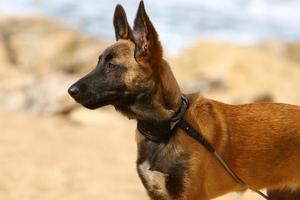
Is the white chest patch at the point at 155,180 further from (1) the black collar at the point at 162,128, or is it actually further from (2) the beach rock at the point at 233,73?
(2) the beach rock at the point at 233,73

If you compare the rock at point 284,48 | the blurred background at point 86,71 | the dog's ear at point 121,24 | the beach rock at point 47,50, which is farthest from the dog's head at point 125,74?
the rock at point 284,48

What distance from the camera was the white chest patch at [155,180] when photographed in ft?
13.9

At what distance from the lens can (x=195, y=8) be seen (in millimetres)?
30828

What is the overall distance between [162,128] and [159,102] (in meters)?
0.17

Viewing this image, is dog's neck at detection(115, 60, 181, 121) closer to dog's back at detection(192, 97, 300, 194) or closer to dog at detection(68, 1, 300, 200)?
dog at detection(68, 1, 300, 200)

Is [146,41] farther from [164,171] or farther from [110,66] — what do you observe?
[164,171]

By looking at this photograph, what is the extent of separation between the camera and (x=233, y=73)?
1739 cm

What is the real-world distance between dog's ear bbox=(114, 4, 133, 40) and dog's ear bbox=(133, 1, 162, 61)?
129 millimetres

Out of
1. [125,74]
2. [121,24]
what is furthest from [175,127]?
[121,24]

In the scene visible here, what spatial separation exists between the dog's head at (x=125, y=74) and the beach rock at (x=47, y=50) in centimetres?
1357

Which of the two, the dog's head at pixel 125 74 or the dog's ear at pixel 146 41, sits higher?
the dog's ear at pixel 146 41

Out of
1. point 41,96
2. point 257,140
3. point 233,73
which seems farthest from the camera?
point 233,73

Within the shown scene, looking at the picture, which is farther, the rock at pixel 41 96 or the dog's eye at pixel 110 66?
the rock at pixel 41 96

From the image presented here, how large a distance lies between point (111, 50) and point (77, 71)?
1457 centimetres
